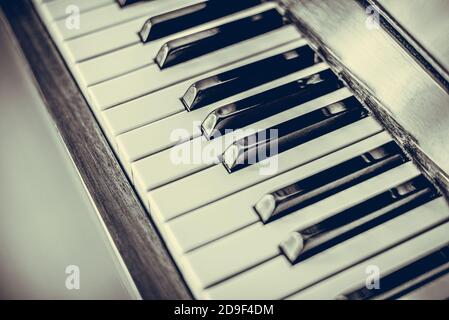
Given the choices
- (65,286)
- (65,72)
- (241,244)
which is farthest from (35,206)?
(241,244)

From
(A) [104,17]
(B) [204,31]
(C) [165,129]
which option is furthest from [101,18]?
(C) [165,129]

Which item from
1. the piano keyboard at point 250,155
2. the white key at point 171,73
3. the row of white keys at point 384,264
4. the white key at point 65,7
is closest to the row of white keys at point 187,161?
the piano keyboard at point 250,155

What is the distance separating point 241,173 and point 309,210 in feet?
0.47

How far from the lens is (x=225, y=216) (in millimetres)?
A: 879

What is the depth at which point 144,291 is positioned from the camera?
0.87 meters

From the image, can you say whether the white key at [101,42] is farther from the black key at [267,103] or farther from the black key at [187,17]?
the black key at [267,103]

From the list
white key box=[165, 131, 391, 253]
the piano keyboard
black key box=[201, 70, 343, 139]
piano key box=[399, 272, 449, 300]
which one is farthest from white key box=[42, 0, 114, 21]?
piano key box=[399, 272, 449, 300]

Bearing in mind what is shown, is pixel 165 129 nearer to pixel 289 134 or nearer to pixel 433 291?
pixel 289 134

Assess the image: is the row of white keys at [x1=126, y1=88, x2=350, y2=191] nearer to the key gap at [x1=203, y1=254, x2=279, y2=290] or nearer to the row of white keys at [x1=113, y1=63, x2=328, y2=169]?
the row of white keys at [x1=113, y1=63, x2=328, y2=169]

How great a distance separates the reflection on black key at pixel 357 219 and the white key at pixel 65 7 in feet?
2.38

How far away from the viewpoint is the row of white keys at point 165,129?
3.11ft

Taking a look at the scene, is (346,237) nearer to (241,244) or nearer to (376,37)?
(241,244)

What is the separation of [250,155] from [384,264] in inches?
12.1
